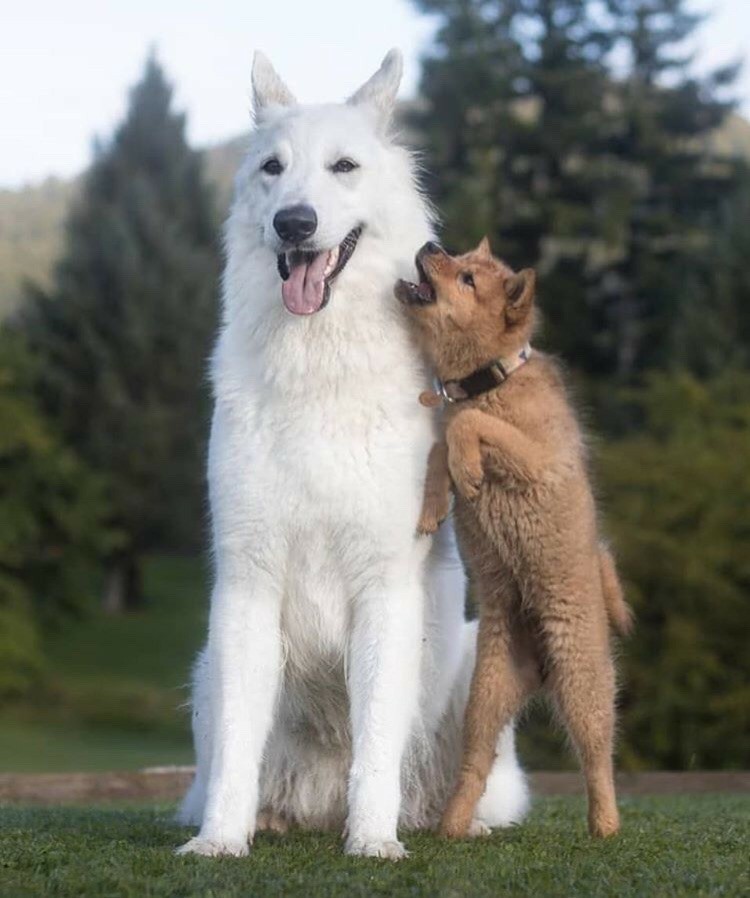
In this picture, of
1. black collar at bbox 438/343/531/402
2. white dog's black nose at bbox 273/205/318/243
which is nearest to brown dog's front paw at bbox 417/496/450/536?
black collar at bbox 438/343/531/402

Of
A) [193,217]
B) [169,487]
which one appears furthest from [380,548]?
[193,217]

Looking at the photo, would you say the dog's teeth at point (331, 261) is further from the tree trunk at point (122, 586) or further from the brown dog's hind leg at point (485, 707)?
the tree trunk at point (122, 586)

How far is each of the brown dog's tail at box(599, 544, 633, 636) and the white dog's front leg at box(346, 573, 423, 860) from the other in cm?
101

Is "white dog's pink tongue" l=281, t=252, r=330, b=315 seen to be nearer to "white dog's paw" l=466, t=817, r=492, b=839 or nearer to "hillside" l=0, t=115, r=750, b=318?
"white dog's paw" l=466, t=817, r=492, b=839

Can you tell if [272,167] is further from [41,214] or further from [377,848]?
[41,214]

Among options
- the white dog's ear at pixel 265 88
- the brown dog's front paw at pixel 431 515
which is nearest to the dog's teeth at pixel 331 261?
the white dog's ear at pixel 265 88

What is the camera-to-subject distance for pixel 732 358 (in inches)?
1431

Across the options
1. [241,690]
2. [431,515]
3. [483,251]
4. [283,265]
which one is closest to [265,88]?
[283,265]

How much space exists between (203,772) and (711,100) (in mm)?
40642

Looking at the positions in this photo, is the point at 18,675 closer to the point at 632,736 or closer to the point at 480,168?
the point at 632,736

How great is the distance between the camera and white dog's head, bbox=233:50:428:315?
19.1ft

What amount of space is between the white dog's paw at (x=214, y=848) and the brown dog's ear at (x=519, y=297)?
2.36 metres

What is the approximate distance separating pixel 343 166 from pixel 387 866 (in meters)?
2.62

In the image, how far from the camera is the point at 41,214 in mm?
59906
